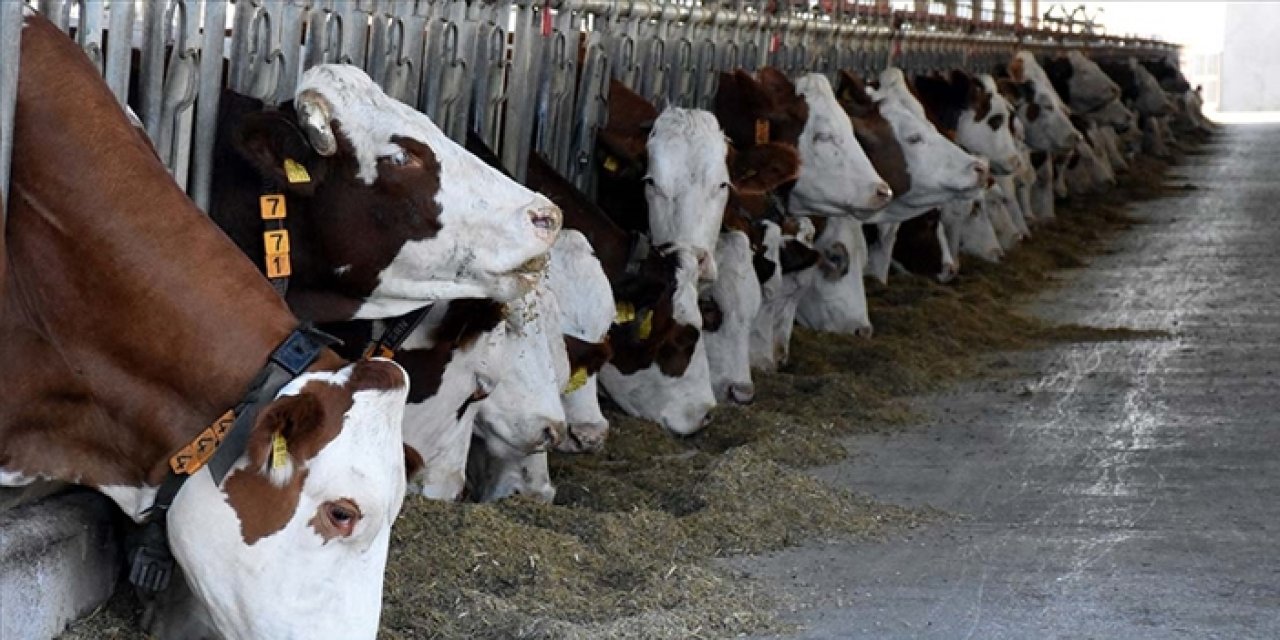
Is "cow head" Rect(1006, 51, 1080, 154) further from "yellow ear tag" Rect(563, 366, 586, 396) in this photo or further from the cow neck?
the cow neck

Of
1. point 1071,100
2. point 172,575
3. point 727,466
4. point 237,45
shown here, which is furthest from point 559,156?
point 1071,100

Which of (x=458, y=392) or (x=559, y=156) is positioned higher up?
(x=559, y=156)

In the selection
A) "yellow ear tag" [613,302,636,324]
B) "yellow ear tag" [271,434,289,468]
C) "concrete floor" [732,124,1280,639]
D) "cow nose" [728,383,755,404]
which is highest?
"yellow ear tag" [271,434,289,468]

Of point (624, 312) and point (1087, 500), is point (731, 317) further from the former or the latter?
point (1087, 500)

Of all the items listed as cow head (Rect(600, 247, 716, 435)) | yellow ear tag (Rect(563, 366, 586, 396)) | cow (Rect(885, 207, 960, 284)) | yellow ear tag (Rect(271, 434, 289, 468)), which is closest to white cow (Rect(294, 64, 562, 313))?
yellow ear tag (Rect(271, 434, 289, 468))

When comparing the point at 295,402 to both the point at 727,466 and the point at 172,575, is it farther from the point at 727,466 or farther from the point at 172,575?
the point at 727,466

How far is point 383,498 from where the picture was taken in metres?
4.39

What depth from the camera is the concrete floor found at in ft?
19.0

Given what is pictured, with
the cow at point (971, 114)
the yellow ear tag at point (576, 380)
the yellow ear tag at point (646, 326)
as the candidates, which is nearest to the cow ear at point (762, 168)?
the yellow ear tag at point (646, 326)

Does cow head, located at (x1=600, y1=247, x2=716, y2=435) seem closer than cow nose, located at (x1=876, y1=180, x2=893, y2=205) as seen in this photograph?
Yes

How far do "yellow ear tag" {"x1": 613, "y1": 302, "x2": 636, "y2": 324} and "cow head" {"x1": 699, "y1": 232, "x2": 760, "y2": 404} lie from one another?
45.4 inches

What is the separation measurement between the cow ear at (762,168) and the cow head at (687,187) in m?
0.68

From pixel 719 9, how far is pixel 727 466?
459 cm

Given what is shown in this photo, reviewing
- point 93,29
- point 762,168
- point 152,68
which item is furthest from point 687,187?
point 93,29
